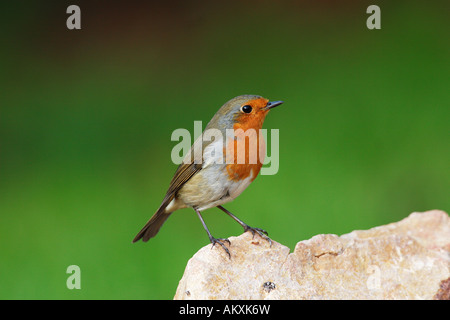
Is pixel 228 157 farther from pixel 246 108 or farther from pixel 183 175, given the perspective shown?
pixel 183 175

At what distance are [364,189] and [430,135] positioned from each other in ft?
3.36

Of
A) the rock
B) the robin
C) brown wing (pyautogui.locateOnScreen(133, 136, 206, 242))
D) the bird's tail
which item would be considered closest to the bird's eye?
the robin

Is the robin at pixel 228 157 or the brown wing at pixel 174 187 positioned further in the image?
the brown wing at pixel 174 187

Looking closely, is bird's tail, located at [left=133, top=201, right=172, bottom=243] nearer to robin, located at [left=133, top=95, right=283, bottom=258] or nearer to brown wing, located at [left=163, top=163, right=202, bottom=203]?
brown wing, located at [left=163, top=163, right=202, bottom=203]

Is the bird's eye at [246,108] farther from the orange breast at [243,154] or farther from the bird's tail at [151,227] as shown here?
the bird's tail at [151,227]

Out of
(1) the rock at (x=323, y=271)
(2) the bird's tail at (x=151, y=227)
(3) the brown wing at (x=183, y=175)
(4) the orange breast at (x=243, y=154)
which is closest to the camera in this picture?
(1) the rock at (x=323, y=271)

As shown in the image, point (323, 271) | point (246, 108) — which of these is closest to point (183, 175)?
point (246, 108)

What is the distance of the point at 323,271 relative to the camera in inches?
119

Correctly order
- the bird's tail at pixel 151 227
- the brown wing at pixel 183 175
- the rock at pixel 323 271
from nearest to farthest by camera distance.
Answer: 1. the rock at pixel 323 271
2. the brown wing at pixel 183 175
3. the bird's tail at pixel 151 227

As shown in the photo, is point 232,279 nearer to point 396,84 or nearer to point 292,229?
point 292,229

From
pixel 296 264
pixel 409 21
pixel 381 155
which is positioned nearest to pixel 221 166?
pixel 296 264

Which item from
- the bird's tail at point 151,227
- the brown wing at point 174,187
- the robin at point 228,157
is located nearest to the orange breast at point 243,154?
the robin at point 228,157

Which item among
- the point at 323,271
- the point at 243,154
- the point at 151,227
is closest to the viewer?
the point at 323,271

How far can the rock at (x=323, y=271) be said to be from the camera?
9.35 feet
